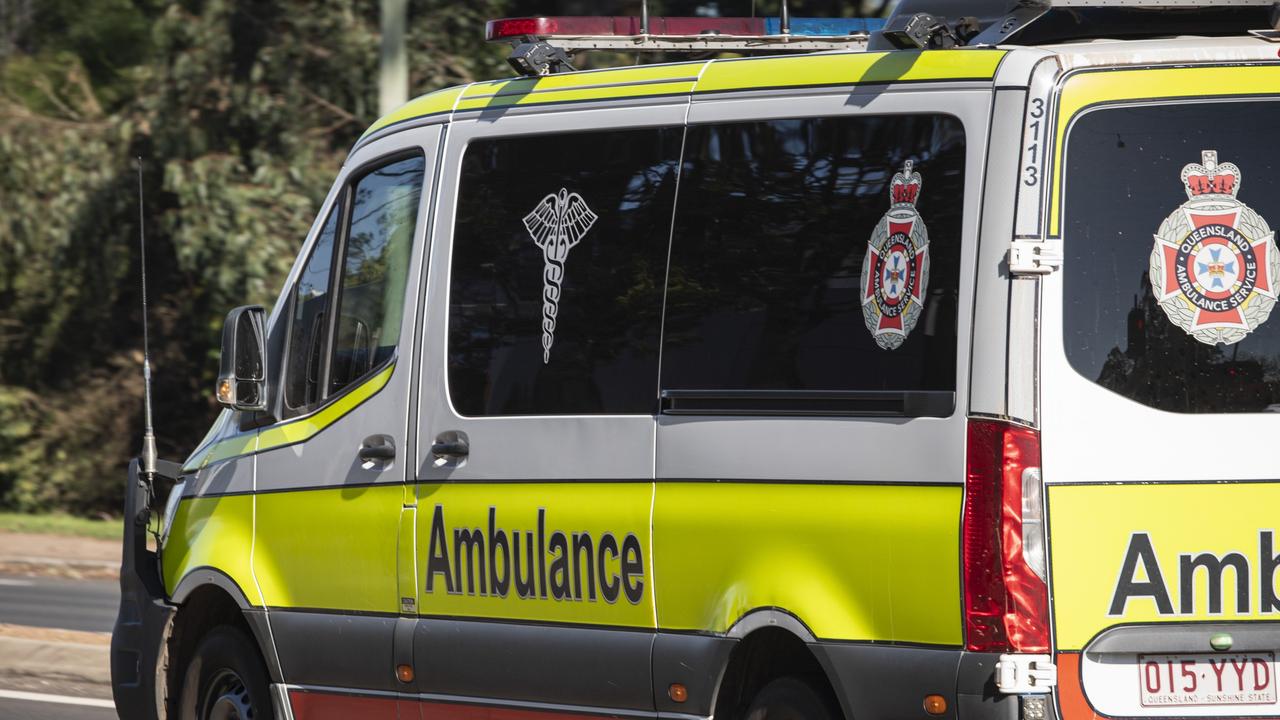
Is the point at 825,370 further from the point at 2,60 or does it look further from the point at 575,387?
the point at 2,60

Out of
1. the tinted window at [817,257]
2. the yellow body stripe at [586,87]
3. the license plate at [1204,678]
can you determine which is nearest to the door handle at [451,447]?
the tinted window at [817,257]

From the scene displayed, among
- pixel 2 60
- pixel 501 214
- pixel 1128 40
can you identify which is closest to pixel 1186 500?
pixel 1128 40

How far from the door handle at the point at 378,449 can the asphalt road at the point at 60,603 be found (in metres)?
6.44

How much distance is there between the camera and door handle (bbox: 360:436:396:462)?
5.89m

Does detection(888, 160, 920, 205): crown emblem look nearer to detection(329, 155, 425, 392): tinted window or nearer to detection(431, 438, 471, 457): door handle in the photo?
detection(431, 438, 471, 457): door handle

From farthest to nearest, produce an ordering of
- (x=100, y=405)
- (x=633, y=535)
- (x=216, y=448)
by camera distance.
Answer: (x=100, y=405), (x=216, y=448), (x=633, y=535)

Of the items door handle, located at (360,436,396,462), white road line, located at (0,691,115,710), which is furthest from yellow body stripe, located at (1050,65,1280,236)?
white road line, located at (0,691,115,710)

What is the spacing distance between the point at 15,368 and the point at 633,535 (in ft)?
61.9

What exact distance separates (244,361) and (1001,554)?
9.84 ft

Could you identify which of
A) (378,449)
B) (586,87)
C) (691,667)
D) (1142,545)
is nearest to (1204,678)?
(1142,545)

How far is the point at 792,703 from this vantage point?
4.80m

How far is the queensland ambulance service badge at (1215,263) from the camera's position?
14.5 ft

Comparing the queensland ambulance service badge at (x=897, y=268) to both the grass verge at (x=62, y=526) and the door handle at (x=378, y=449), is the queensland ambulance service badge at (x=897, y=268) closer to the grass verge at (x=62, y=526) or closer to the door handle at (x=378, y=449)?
the door handle at (x=378, y=449)

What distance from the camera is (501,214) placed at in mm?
5746
